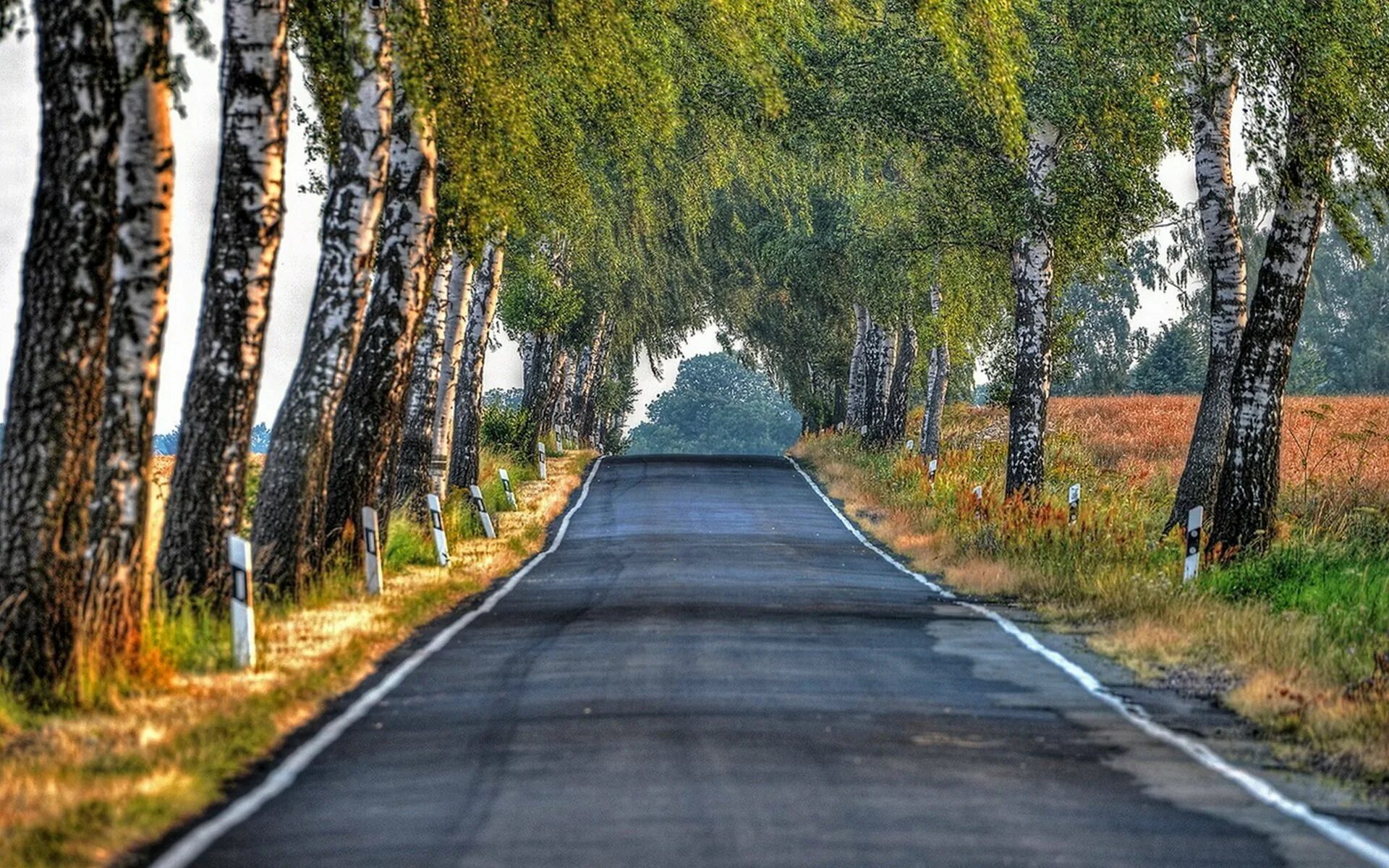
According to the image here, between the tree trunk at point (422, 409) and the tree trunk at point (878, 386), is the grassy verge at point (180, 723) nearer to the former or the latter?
the tree trunk at point (422, 409)

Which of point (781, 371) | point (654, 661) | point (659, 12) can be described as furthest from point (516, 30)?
point (781, 371)

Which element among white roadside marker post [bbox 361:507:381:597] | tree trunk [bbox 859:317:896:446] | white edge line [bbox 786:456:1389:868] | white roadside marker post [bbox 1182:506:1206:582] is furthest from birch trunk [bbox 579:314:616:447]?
white edge line [bbox 786:456:1389:868]

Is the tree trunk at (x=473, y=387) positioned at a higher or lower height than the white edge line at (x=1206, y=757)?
higher

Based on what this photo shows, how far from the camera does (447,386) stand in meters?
34.1

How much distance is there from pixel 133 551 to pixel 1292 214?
14230 millimetres

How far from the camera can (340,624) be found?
60.4 feet

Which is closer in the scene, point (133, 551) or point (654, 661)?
point (133, 551)

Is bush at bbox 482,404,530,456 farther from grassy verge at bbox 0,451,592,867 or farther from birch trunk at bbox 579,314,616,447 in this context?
grassy verge at bbox 0,451,592,867

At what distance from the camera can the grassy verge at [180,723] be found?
9336 mm

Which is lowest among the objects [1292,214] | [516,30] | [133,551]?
[133,551]

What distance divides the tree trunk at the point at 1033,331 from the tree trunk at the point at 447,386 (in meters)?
9.02

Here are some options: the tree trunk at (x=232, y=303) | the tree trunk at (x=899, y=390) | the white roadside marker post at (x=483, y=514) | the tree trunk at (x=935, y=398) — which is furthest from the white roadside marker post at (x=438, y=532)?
the tree trunk at (x=899, y=390)

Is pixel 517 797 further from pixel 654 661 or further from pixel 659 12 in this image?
pixel 659 12

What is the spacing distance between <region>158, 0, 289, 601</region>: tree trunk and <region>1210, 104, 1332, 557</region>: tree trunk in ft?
38.3
